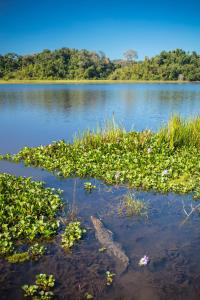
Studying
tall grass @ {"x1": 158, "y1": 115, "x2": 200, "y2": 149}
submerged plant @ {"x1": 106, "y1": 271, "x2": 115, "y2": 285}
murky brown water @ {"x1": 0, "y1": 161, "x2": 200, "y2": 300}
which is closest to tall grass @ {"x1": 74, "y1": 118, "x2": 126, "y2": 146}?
tall grass @ {"x1": 158, "y1": 115, "x2": 200, "y2": 149}

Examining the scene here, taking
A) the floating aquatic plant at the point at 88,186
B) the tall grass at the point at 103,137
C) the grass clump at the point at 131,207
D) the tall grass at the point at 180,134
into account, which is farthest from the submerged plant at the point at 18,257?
the tall grass at the point at 180,134

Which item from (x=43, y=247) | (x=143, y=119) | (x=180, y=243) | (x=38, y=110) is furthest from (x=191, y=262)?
(x=38, y=110)

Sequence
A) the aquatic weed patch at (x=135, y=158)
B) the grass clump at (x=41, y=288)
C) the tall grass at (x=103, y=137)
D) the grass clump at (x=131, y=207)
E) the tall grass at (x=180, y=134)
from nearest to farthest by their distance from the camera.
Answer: the grass clump at (x=41, y=288), the grass clump at (x=131, y=207), the aquatic weed patch at (x=135, y=158), the tall grass at (x=180, y=134), the tall grass at (x=103, y=137)

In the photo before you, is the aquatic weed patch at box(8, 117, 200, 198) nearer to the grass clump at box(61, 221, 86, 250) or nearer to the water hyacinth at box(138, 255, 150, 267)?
the grass clump at box(61, 221, 86, 250)

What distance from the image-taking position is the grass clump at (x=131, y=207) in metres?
6.37

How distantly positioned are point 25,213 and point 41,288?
1.87m

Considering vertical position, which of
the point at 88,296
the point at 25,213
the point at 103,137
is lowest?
the point at 88,296

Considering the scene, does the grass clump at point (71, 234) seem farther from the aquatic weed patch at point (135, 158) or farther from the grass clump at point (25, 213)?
the aquatic weed patch at point (135, 158)

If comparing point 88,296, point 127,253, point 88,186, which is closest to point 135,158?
point 88,186

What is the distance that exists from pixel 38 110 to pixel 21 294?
64.7 ft

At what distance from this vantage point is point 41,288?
426 cm

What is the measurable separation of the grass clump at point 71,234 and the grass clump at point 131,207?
1.03 m

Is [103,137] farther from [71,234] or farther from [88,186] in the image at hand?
[71,234]

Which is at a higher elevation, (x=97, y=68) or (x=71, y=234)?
(x=97, y=68)
